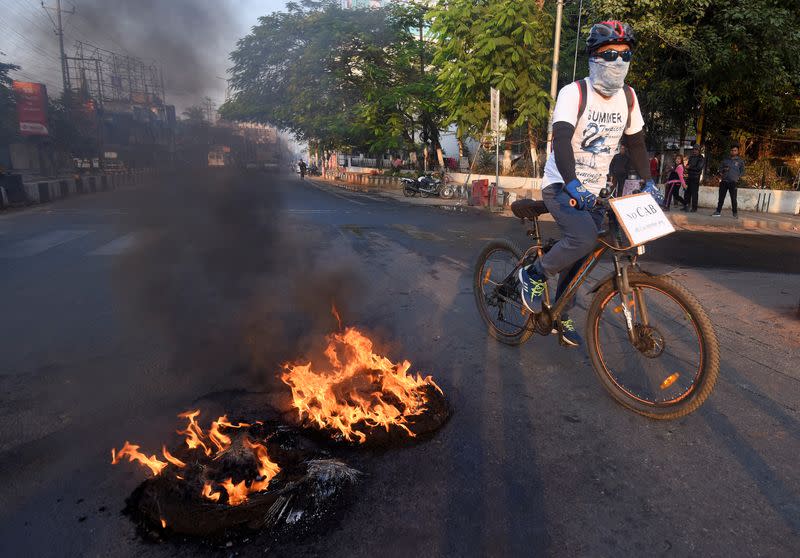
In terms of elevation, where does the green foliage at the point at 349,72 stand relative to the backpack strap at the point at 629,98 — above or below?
above

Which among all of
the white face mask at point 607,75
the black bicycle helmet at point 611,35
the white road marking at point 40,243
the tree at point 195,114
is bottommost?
the white road marking at point 40,243

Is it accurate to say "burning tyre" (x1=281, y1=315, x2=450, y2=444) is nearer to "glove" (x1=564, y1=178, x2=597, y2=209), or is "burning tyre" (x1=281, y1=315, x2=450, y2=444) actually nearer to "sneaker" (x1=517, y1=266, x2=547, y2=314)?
"sneaker" (x1=517, y1=266, x2=547, y2=314)

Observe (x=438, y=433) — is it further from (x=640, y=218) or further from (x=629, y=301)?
(x=640, y=218)

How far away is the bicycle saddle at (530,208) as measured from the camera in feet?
11.7

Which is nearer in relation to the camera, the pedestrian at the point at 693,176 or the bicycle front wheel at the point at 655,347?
the bicycle front wheel at the point at 655,347

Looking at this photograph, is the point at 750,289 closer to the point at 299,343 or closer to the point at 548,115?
the point at 299,343

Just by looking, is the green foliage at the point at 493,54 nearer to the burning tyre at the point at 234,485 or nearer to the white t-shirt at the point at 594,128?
the white t-shirt at the point at 594,128

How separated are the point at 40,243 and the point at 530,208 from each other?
863 centimetres

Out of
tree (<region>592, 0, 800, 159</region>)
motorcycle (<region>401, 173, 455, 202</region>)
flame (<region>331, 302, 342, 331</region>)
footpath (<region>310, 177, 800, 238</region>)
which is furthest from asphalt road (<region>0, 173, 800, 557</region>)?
motorcycle (<region>401, 173, 455, 202</region>)

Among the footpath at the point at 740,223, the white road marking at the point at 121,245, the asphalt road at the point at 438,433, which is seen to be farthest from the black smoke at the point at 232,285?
the footpath at the point at 740,223

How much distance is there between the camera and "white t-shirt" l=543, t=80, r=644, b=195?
319 cm

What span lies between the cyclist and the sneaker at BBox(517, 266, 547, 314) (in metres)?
0.08

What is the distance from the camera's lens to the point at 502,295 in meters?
4.12

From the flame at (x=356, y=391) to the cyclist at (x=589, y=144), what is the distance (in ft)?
3.90
